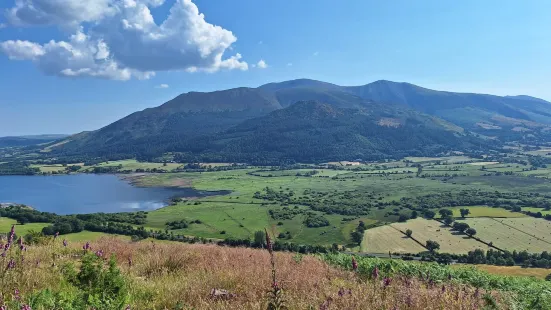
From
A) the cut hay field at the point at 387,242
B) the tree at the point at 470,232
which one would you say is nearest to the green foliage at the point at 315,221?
the cut hay field at the point at 387,242

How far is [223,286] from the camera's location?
734 cm

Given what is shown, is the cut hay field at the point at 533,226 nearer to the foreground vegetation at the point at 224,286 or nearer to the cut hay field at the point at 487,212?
the cut hay field at the point at 487,212

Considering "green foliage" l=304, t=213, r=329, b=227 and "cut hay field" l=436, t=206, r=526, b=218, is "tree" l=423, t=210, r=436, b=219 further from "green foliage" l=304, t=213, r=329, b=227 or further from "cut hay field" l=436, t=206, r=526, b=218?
"green foliage" l=304, t=213, r=329, b=227

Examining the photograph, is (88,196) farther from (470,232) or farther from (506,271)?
(506,271)

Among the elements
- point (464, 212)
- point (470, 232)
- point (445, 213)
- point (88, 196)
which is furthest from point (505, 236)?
point (88, 196)

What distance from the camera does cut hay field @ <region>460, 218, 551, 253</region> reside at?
75500mm

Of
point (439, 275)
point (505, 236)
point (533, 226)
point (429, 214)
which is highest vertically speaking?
point (439, 275)

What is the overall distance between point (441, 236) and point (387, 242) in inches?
531

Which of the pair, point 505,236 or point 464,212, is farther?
point 464,212

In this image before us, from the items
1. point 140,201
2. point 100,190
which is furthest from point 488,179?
point 100,190

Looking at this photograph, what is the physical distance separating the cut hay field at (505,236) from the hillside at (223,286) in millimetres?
79253

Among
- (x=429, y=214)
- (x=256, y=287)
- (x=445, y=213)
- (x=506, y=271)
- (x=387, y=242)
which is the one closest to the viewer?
(x=256, y=287)

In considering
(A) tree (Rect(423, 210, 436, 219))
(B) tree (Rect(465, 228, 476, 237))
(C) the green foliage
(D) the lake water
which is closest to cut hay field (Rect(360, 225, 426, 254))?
(C) the green foliage

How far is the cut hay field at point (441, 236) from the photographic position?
75.9 meters
